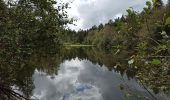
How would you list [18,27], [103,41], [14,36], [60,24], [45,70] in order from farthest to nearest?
[103,41], [45,70], [60,24], [18,27], [14,36]

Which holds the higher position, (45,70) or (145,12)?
(145,12)

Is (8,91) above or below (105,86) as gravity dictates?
above

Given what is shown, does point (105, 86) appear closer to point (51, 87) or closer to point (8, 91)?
point (51, 87)

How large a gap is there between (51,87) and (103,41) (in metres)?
65.9

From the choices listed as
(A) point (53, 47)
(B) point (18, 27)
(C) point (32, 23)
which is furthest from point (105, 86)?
(B) point (18, 27)

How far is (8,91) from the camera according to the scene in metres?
3.54

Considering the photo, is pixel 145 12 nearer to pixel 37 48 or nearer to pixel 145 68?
pixel 145 68

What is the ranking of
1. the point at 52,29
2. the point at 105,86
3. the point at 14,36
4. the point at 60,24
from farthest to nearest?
1. the point at 105,86
2. the point at 60,24
3. the point at 52,29
4. the point at 14,36

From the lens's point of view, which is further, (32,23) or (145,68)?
(32,23)

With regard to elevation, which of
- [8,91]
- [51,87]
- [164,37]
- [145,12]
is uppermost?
[145,12]

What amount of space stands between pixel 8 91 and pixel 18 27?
15.7 m

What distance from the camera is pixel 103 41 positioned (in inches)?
3812

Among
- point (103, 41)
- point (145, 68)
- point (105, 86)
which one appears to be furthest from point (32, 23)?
point (103, 41)

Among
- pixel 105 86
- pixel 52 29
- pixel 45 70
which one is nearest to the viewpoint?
pixel 52 29
